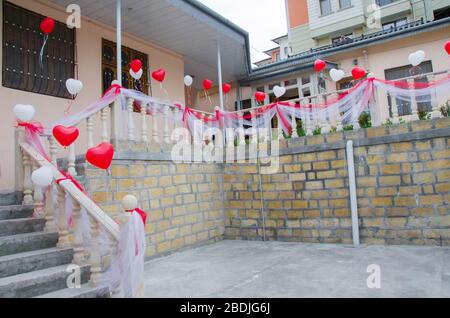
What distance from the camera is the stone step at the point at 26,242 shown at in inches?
141

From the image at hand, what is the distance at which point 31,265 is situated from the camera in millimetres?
3447

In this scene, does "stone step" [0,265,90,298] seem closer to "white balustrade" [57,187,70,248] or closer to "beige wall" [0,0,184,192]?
"white balustrade" [57,187,70,248]

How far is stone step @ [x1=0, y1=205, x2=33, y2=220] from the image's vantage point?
4.13 metres

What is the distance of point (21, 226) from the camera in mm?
4004

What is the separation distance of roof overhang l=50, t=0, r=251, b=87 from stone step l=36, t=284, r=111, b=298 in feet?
18.5

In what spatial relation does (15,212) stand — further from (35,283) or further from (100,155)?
(100,155)

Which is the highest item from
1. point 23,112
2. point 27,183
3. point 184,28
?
point 184,28

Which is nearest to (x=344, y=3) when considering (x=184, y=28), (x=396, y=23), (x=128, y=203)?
(x=396, y=23)

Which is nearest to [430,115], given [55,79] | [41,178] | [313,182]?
[313,182]

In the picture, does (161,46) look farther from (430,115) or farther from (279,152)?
(430,115)

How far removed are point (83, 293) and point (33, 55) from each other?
507 centimetres

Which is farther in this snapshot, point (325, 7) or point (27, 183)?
point (325, 7)

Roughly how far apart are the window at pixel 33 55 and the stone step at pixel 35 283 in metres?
4.11

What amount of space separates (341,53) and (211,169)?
6143 millimetres
